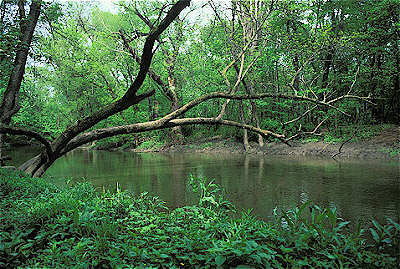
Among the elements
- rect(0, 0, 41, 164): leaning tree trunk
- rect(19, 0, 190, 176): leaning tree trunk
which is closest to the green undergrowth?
rect(19, 0, 190, 176): leaning tree trunk

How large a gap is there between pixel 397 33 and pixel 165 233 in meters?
16.7

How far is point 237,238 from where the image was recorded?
2672mm

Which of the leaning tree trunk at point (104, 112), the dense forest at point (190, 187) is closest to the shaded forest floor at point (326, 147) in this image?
the dense forest at point (190, 187)

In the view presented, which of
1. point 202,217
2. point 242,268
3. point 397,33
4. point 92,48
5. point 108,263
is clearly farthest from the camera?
point 92,48

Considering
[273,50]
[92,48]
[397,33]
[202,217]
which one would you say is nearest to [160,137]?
[92,48]

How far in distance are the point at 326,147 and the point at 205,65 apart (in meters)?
8.58

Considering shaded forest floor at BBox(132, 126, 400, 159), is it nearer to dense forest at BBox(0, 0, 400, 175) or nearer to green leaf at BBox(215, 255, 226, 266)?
dense forest at BBox(0, 0, 400, 175)

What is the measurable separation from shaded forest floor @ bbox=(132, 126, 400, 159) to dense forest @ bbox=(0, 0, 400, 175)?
1.17 meters

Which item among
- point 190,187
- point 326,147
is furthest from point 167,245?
point 326,147

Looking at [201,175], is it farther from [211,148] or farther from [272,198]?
[211,148]

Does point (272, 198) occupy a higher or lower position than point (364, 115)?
lower

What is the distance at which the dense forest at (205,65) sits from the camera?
6113 millimetres

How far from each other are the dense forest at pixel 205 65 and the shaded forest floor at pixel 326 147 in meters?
1.17

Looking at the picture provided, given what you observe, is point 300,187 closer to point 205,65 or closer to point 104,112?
point 104,112
